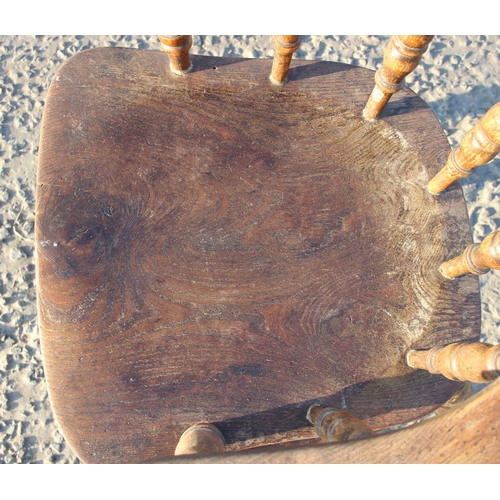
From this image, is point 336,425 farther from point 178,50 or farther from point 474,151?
point 178,50

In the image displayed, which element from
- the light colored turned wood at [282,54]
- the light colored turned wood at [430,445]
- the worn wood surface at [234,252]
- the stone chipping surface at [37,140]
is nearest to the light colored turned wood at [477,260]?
the worn wood surface at [234,252]

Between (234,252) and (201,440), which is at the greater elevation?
(234,252)

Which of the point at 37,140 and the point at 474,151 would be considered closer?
the point at 474,151

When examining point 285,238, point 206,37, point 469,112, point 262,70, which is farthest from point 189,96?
point 469,112

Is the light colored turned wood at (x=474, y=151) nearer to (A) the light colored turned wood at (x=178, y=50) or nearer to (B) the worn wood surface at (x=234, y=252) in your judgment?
(B) the worn wood surface at (x=234, y=252)

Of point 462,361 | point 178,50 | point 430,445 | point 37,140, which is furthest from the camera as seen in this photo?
point 37,140

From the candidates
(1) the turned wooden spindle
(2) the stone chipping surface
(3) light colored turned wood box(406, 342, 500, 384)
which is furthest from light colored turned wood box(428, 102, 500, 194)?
(2) the stone chipping surface

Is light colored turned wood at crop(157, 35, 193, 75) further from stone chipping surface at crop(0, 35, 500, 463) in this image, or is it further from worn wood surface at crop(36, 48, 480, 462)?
stone chipping surface at crop(0, 35, 500, 463)

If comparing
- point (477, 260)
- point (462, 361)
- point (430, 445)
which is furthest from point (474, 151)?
point (430, 445)
